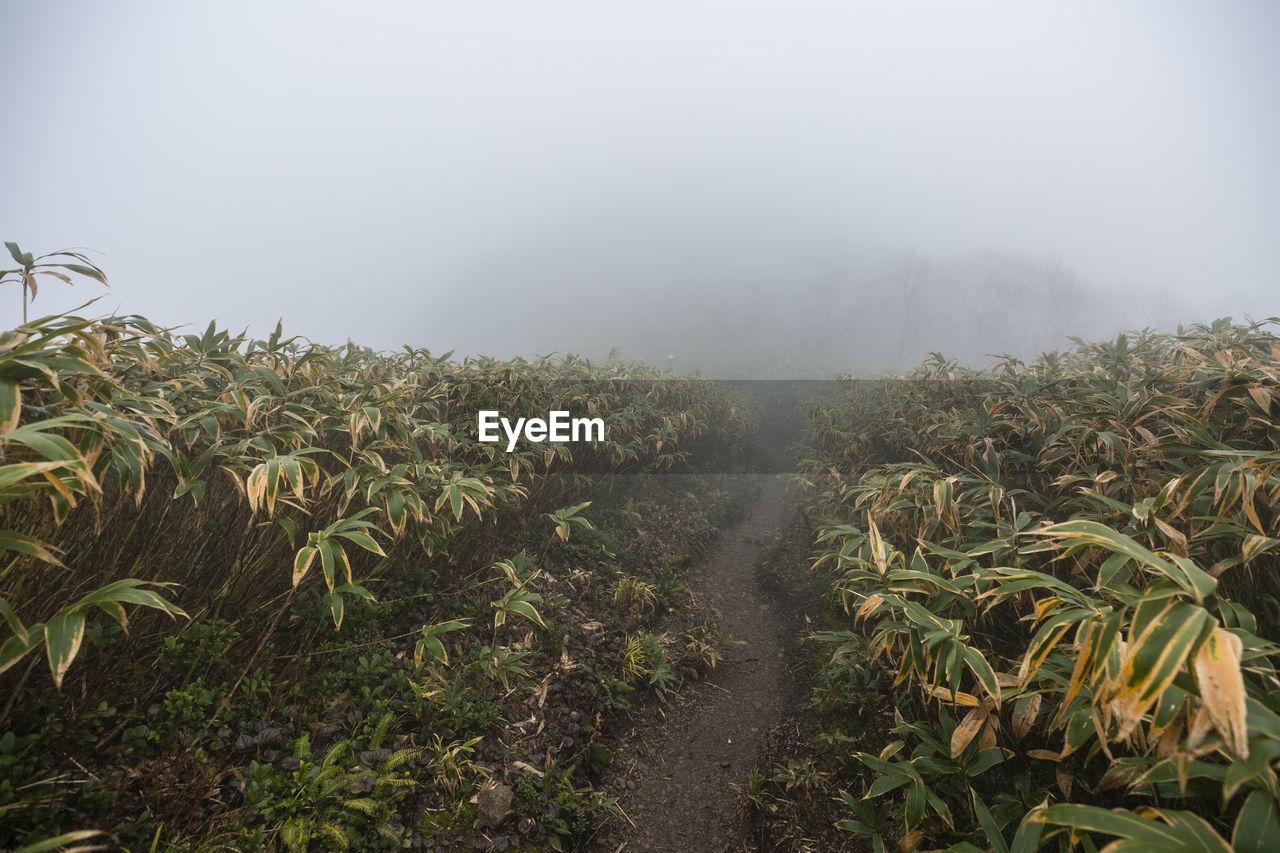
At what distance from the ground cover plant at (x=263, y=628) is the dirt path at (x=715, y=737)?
9.3 inches

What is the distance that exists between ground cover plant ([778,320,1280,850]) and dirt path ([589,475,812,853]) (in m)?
0.32

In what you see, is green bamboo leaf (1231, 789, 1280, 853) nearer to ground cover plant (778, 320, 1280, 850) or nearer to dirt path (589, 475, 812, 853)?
ground cover plant (778, 320, 1280, 850)

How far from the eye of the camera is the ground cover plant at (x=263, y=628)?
4.70ft

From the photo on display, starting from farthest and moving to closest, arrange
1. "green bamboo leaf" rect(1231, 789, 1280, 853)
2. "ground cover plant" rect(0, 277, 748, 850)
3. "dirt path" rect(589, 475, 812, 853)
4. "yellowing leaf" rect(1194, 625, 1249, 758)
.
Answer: "dirt path" rect(589, 475, 812, 853) < "ground cover plant" rect(0, 277, 748, 850) < "green bamboo leaf" rect(1231, 789, 1280, 853) < "yellowing leaf" rect(1194, 625, 1249, 758)

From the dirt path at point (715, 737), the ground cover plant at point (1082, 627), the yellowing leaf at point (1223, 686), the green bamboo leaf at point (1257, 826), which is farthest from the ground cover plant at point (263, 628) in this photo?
the green bamboo leaf at point (1257, 826)

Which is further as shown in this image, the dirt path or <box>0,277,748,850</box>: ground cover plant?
the dirt path

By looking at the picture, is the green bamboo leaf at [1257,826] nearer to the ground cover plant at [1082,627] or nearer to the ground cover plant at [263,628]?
the ground cover plant at [1082,627]

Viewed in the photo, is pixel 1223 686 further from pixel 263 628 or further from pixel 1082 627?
pixel 263 628

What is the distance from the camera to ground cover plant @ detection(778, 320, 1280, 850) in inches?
36.5

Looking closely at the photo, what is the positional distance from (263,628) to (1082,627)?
347 cm

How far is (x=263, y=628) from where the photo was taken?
2182 millimetres

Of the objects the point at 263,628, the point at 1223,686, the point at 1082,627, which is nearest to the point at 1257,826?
the point at 1223,686

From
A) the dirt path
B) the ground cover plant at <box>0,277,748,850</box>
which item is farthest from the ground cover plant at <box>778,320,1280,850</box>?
the ground cover plant at <box>0,277,748,850</box>

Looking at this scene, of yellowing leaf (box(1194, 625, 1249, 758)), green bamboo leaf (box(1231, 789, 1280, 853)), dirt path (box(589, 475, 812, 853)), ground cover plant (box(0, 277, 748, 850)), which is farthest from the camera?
dirt path (box(589, 475, 812, 853))
